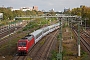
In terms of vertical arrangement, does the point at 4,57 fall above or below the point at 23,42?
below

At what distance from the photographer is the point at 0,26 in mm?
93500

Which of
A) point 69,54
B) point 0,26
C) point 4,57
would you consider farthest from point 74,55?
point 0,26

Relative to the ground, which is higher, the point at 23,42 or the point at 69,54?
the point at 23,42

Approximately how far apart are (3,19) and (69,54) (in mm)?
74170

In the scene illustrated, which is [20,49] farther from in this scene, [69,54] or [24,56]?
[69,54]

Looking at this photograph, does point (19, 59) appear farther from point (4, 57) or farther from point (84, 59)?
point (84, 59)

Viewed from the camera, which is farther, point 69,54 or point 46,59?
point 69,54

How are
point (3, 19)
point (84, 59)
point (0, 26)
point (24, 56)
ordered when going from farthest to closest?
point (3, 19) < point (0, 26) < point (24, 56) < point (84, 59)

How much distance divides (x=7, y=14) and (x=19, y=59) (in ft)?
241

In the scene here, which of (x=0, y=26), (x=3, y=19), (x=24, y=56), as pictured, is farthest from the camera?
(x=3, y=19)

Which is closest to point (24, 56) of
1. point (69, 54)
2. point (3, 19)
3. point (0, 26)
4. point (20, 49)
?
point (20, 49)

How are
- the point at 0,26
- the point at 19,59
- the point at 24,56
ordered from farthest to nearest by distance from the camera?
the point at 0,26
the point at 24,56
the point at 19,59

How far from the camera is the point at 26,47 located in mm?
29312

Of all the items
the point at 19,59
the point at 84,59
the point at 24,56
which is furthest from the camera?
the point at 24,56
